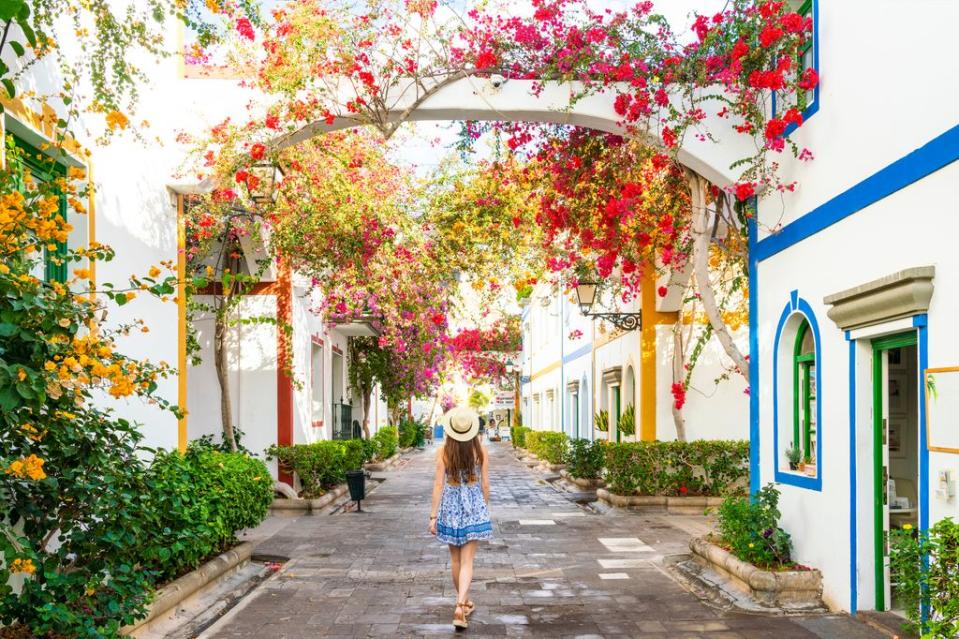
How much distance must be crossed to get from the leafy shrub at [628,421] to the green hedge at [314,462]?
18.3ft

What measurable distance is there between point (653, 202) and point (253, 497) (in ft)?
18.9

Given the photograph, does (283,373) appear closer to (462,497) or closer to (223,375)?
(223,375)

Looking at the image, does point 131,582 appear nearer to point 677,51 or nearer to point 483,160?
→ point 677,51

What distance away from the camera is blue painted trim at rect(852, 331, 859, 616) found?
7.07 m

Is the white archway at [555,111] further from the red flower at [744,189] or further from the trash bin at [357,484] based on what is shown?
the trash bin at [357,484]

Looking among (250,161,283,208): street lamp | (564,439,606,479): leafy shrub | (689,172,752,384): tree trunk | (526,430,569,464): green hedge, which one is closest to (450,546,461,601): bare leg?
(689,172,752,384): tree trunk

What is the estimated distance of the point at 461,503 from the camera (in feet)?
24.9

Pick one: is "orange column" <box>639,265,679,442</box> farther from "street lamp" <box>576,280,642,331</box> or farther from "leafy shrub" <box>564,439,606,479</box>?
"leafy shrub" <box>564,439,606,479</box>

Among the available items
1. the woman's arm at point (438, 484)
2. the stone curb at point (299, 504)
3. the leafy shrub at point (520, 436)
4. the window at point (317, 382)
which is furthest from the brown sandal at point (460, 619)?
the leafy shrub at point (520, 436)

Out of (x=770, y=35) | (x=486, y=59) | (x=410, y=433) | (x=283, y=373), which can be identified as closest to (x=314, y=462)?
(x=283, y=373)

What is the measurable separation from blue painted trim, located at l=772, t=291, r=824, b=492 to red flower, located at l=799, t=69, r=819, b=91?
185 cm

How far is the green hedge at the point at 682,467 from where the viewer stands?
15.3m

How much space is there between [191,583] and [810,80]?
22.2 ft

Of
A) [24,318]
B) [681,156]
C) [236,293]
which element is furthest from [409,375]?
[24,318]
